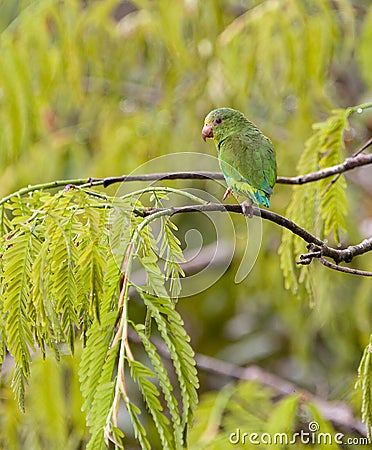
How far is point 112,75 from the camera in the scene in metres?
1.69

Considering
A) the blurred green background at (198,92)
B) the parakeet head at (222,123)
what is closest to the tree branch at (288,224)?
the parakeet head at (222,123)

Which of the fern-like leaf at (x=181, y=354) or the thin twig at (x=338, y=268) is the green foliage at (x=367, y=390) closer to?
the thin twig at (x=338, y=268)

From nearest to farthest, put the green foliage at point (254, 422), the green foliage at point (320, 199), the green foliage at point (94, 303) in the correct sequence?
the green foliage at point (94, 303), the green foliage at point (320, 199), the green foliage at point (254, 422)

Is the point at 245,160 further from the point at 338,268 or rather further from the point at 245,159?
the point at 338,268

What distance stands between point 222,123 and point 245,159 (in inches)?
2.3

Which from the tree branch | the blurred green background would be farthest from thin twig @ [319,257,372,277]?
the blurred green background

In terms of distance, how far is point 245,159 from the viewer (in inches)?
25.3

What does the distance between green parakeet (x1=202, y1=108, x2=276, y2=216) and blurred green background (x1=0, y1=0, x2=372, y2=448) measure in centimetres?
42

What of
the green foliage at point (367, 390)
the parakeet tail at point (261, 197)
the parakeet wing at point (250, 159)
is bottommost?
the green foliage at point (367, 390)

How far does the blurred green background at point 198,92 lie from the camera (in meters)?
1.31

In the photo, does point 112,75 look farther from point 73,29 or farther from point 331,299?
point 331,299

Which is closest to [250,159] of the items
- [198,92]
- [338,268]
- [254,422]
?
[338,268]

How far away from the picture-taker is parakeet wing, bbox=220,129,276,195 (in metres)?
0.63

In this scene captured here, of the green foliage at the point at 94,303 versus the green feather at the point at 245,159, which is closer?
the green foliage at the point at 94,303
